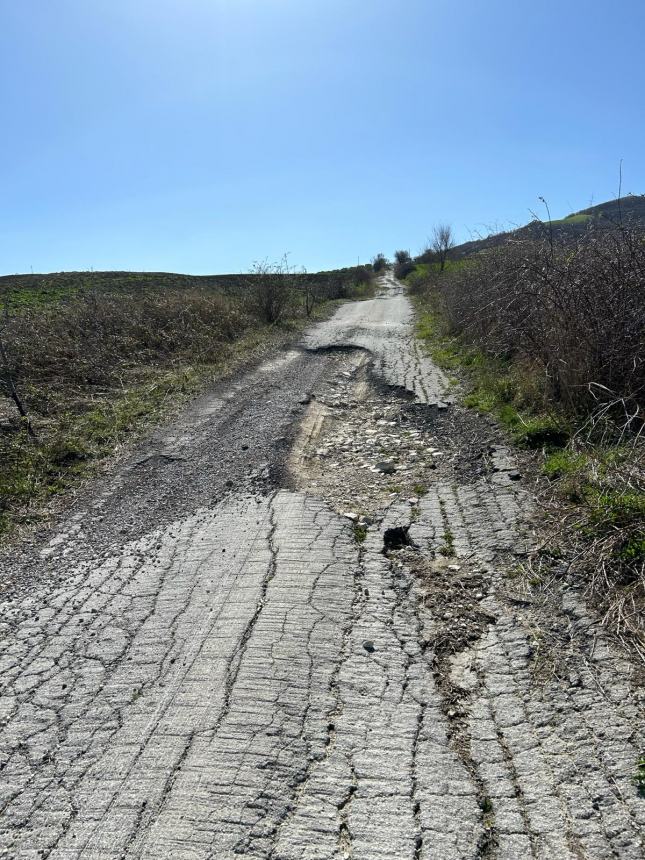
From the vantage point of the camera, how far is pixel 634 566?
9.57 ft

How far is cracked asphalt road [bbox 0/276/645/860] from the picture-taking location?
1.89m

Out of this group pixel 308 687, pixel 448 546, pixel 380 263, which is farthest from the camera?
pixel 380 263

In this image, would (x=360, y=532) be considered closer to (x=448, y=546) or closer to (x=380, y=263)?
(x=448, y=546)

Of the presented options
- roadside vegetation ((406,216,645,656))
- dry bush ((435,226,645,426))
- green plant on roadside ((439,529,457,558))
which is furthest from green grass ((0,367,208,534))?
dry bush ((435,226,645,426))

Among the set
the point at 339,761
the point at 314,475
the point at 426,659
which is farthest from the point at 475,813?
the point at 314,475

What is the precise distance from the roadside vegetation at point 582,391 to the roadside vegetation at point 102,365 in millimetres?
4133

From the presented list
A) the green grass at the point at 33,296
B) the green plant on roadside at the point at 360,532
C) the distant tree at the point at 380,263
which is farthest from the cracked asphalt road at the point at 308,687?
the distant tree at the point at 380,263

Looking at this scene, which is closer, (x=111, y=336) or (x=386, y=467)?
(x=386, y=467)

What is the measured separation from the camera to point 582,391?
17.6ft

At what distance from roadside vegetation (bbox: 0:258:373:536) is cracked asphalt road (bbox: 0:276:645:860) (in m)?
1.22

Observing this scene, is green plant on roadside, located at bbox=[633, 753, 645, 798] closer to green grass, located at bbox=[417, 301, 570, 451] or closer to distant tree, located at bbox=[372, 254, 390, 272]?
green grass, located at bbox=[417, 301, 570, 451]

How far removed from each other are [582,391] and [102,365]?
778 centimetres

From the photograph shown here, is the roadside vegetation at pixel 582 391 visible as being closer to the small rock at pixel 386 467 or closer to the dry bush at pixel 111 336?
the small rock at pixel 386 467

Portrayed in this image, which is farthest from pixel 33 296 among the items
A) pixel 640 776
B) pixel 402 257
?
pixel 402 257
